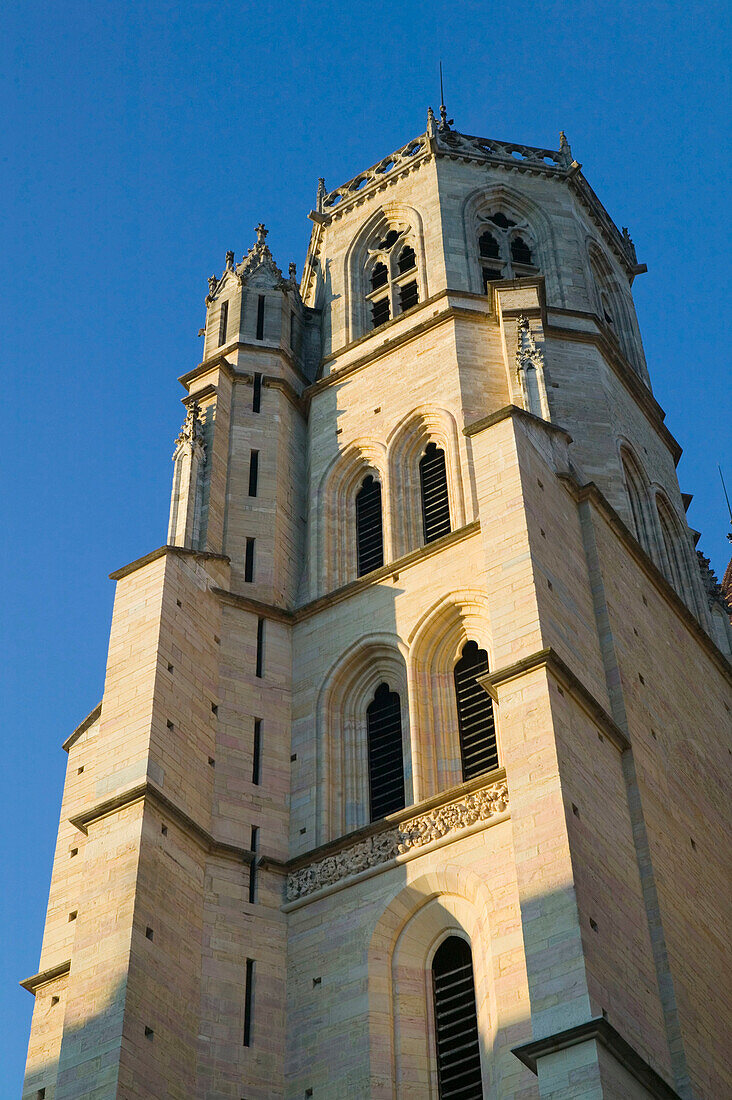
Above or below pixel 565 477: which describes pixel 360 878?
below

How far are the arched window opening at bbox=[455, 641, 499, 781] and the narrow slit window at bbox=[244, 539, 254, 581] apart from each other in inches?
169

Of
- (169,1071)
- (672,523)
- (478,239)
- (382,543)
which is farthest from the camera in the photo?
(478,239)

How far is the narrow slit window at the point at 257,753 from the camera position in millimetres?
26234

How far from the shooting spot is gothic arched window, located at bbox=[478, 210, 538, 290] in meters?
36.1

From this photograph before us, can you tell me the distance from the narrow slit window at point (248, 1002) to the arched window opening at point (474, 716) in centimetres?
416

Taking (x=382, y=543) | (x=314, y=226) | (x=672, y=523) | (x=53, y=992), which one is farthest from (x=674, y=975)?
(x=314, y=226)

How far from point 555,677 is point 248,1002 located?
5.90 metres

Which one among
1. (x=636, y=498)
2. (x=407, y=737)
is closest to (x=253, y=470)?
(x=636, y=498)

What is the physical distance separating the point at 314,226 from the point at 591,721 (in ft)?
64.1

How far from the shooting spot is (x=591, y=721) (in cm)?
2311

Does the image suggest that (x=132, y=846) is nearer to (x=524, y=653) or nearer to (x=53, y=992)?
(x=53, y=992)

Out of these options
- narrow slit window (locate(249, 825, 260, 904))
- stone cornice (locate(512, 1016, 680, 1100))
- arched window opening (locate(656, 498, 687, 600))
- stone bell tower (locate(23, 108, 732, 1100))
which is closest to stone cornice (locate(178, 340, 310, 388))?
stone bell tower (locate(23, 108, 732, 1100))

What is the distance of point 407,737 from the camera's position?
26422 mm

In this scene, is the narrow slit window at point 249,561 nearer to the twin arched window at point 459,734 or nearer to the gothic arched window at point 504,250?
the twin arched window at point 459,734
